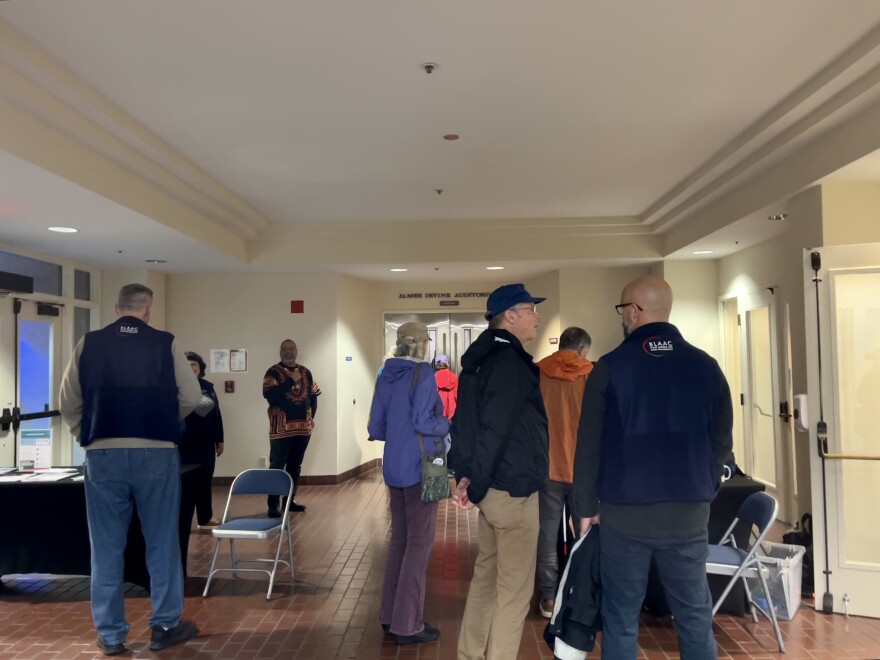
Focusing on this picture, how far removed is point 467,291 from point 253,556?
20.4 feet

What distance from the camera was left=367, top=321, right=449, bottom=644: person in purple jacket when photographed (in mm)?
3723

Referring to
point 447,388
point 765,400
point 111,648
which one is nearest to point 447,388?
point 447,388

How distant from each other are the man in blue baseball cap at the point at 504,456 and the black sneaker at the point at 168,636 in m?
1.94

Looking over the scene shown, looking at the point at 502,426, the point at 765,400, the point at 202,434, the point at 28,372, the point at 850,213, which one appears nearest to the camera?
the point at 502,426

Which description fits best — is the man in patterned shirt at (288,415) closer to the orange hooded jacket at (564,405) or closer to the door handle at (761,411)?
the orange hooded jacket at (564,405)

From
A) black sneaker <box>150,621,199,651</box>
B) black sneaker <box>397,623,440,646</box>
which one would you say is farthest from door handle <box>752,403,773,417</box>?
black sneaker <box>150,621,199,651</box>

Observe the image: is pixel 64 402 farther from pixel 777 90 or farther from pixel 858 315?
pixel 858 315

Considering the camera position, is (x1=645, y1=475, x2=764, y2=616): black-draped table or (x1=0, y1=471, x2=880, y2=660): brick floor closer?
(x1=0, y1=471, x2=880, y2=660): brick floor

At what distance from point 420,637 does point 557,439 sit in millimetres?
1386

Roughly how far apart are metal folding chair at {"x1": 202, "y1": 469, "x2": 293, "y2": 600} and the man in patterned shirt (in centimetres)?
167

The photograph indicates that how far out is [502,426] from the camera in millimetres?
2996

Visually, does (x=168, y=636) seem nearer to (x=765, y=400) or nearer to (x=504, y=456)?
(x=504, y=456)

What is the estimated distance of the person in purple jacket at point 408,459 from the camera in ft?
12.2

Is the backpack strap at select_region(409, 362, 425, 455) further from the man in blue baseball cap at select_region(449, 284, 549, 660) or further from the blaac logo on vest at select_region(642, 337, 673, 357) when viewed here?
the blaac logo on vest at select_region(642, 337, 673, 357)
